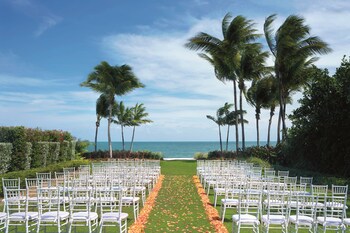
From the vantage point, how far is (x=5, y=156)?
18484mm

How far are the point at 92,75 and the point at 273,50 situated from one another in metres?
19.0

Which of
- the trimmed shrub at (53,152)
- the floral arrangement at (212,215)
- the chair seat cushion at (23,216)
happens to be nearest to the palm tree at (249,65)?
the trimmed shrub at (53,152)

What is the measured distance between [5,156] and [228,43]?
21.4 m

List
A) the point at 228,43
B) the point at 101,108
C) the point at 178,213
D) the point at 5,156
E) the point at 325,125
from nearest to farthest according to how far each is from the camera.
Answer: the point at 178,213 → the point at 5,156 → the point at 325,125 → the point at 228,43 → the point at 101,108

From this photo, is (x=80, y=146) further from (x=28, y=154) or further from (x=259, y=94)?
(x=28, y=154)

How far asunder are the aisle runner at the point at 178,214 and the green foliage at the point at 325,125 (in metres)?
12.1

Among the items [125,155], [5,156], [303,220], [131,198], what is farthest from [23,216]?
[125,155]

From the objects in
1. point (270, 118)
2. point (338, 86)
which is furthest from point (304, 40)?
point (270, 118)

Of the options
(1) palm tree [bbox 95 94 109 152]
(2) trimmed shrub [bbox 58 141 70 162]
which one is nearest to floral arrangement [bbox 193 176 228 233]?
(2) trimmed shrub [bbox 58 141 70 162]

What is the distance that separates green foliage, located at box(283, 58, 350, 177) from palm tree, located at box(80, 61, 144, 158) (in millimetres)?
18471

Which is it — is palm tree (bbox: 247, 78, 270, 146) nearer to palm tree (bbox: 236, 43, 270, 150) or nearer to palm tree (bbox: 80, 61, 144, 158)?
palm tree (bbox: 236, 43, 270, 150)

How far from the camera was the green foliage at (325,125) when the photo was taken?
2314 cm

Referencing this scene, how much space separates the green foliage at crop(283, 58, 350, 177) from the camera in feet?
75.9

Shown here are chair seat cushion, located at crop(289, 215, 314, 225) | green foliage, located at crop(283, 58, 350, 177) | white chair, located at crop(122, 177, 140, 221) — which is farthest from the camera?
green foliage, located at crop(283, 58, 350, 177)
